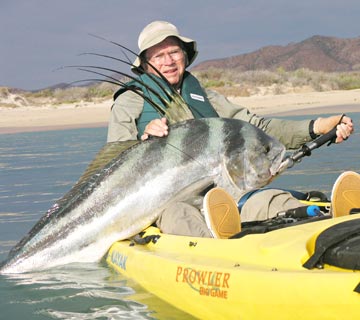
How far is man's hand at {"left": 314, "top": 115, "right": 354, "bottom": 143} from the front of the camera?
204 inches

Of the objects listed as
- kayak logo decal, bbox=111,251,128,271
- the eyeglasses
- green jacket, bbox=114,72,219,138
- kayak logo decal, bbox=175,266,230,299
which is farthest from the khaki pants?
the eyeglasses

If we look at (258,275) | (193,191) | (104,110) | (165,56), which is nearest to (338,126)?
(193,191)

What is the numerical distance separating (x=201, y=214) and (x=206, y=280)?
1.21 metres

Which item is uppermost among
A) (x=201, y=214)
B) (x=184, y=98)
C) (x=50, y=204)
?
(x=184, y=98)

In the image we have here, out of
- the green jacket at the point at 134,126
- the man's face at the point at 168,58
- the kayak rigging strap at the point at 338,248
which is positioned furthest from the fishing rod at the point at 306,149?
the kayak rigging strap at the point at 338,248

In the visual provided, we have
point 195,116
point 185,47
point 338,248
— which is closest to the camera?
point 338,248

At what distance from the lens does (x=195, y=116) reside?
5883 mm

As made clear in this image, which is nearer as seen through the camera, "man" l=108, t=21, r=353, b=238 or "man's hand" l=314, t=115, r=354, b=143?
"man" l=108, t=21, r=353, b=238

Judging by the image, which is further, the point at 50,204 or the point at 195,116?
the point at 50,204

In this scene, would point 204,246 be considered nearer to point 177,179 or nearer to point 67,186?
point 177,179

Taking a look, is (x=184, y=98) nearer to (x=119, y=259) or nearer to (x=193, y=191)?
(x=193, y=191)

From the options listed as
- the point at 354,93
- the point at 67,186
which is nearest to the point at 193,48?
the point at 67,186

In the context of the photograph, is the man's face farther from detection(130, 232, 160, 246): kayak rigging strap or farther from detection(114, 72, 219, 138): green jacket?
detection(130, 232, 160, 246): kayak rigging strap

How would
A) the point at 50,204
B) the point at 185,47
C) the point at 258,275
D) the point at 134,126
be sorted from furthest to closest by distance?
the point at 50,204
the point at 185,47
the point at 134,126
the point at 258,275
